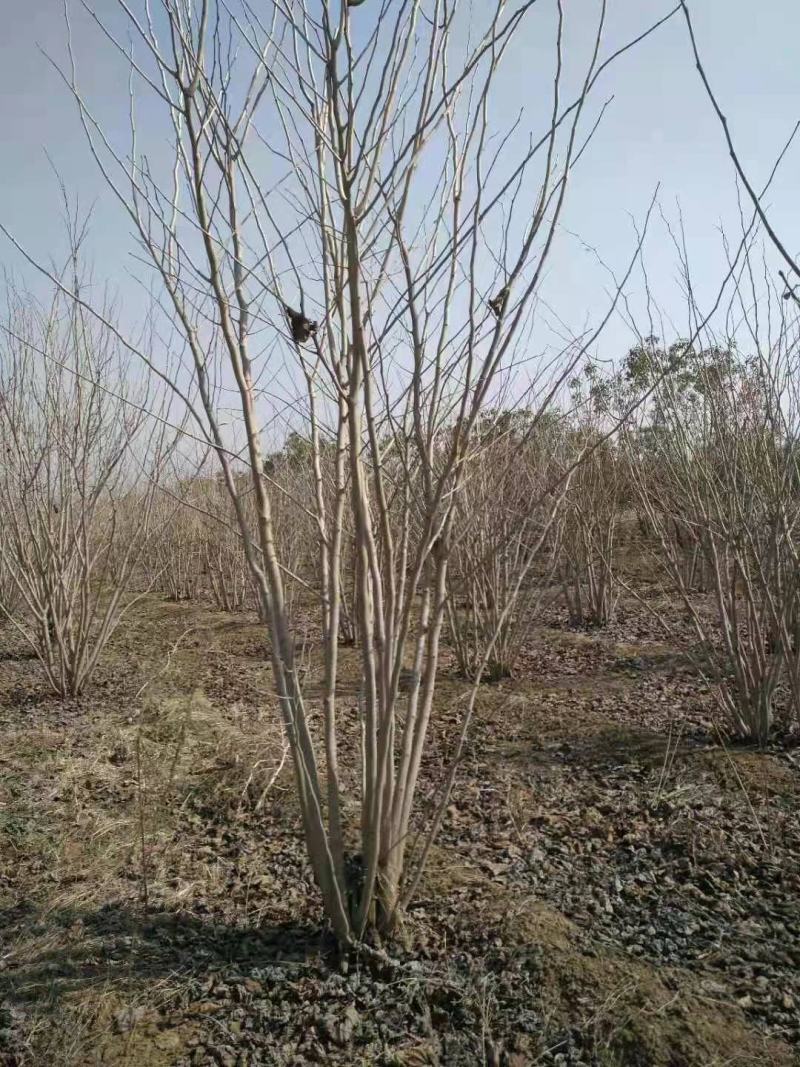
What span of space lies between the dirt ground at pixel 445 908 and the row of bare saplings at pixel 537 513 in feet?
1.85

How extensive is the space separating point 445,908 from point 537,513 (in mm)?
3261

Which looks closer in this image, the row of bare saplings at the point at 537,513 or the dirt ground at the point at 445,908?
the dirt ground at the point at 445,908

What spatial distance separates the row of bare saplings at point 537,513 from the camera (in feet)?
9.75

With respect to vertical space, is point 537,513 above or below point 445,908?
above

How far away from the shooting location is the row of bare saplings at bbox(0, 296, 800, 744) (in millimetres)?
2971

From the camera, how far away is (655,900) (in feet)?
6.85

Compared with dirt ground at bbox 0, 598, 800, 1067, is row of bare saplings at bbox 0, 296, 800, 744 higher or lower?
higher

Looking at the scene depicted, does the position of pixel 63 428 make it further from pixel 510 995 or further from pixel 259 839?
pixel 510 995

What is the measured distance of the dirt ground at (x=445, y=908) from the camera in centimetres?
158

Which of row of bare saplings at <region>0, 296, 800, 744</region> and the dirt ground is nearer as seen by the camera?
the dirt ground

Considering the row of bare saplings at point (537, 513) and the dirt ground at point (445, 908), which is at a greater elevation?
the row of bare saplings at point (537, 513)

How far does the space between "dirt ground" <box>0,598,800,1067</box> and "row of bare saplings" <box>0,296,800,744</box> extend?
1.85 feet

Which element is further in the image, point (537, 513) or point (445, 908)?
point (537, 513)

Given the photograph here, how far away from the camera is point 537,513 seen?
16.3 feet
